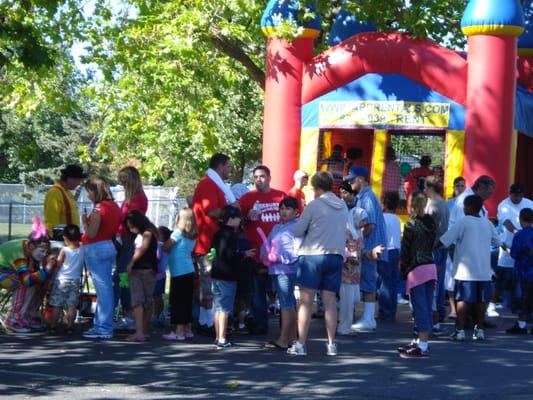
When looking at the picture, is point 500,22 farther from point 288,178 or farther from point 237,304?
point 237,304

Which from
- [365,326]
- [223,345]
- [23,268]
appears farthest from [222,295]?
[365,326]

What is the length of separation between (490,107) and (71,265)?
8814 mm

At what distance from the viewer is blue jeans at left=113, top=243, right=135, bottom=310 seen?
1220 centimetres

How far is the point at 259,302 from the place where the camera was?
12398 millimetres

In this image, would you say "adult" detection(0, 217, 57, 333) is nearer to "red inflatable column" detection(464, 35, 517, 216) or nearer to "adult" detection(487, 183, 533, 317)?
"adult" detection(487, 183, 533, 317)

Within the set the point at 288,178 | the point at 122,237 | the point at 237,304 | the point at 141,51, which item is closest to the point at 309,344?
the point at 237,304

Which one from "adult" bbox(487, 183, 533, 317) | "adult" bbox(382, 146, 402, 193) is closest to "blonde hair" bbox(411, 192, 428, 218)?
"adult" bbox(487, 183, 533, 317)

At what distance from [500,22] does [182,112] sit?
7596mm

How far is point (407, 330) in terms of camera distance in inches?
525

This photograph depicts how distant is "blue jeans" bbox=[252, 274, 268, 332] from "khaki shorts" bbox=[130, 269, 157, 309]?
120 cm

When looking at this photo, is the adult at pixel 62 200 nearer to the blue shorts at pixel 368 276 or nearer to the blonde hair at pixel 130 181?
the blonde hair at pixel 130 181

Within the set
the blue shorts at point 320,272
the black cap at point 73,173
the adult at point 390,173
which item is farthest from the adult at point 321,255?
the adult at point 390,173

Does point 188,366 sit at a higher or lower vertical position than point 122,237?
lower

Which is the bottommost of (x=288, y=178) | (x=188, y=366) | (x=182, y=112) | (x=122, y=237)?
(x=188, y=366)
